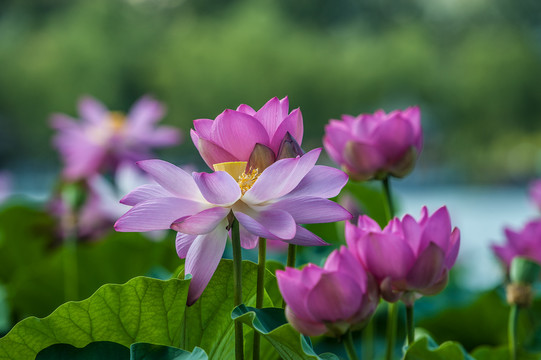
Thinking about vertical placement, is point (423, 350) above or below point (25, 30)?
below

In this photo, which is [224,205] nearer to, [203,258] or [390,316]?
[203,258]

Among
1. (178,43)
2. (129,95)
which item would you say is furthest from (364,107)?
(129,95)

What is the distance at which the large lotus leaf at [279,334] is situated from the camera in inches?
9.3

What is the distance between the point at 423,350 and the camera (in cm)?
27

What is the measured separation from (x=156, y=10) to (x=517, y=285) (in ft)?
50.1

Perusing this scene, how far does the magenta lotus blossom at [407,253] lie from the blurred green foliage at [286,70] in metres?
11.1

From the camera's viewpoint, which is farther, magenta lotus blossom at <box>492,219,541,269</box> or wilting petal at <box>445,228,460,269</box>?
magenta lotus blossom at <box>492,219,541,269</box>

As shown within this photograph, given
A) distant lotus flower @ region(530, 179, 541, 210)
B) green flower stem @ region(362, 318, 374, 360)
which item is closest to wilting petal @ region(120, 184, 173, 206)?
green flower stem @ region(362, 318, 374, 360)

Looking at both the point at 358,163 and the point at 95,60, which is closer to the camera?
the point at 358,163

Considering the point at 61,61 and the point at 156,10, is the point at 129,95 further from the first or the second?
the point at 156,10

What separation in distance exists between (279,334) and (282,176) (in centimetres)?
6

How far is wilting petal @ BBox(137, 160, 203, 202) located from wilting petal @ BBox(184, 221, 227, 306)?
0.05 feet

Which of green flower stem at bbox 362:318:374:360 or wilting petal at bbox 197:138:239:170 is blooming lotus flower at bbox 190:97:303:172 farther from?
green flower stem at bbox 362:318:374:360

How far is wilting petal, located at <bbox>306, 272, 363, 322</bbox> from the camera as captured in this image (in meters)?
0.23
